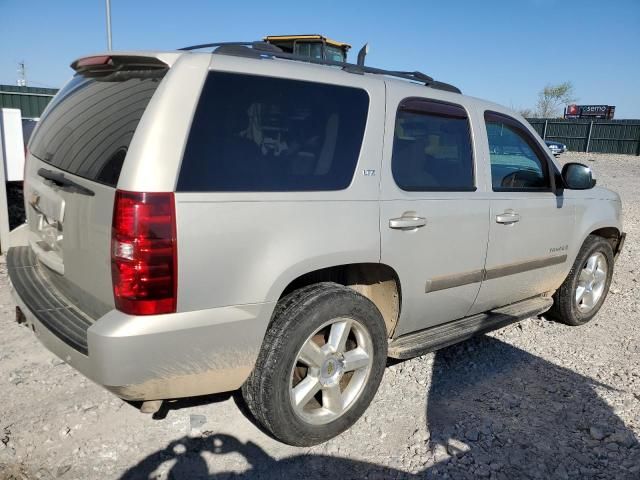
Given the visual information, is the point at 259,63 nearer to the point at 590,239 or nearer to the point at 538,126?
the point at 590,239

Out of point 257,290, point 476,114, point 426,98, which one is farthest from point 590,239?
point 257,290

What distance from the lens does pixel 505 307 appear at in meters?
3.87

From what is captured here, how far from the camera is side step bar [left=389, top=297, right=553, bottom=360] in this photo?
9.95 ft

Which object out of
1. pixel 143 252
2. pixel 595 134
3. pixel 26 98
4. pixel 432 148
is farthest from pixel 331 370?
pixel 595 134

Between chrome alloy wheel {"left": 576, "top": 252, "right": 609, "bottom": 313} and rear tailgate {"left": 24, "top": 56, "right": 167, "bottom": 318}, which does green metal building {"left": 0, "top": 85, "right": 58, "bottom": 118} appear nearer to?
rear tailgate {"left": 24, "top": 56, "right": 167, "bottom": 318}

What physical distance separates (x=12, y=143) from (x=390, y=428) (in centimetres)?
554

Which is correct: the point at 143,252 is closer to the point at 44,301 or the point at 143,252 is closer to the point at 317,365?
the point at 44,301

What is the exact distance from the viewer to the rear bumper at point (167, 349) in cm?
202

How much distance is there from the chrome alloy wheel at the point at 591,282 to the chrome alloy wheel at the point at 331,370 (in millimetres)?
2706

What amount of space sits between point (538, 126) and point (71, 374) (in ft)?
123

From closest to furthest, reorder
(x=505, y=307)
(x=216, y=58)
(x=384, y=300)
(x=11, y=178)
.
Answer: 1. (x=216, y=58)
2. (x=384, y=300)
3. (x=505, y=307)
4. (x=11, y=178)

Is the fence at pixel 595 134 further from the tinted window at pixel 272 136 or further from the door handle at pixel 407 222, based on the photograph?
the tinted window at pixel 272 136

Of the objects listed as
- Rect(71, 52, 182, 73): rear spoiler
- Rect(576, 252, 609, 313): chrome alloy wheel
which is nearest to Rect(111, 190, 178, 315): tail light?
Rect(71, 52, 182, 73): rear spoiler

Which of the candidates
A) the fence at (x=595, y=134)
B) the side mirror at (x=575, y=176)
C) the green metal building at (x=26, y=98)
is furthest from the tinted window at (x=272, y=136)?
the fence at (x=595, y=134)
